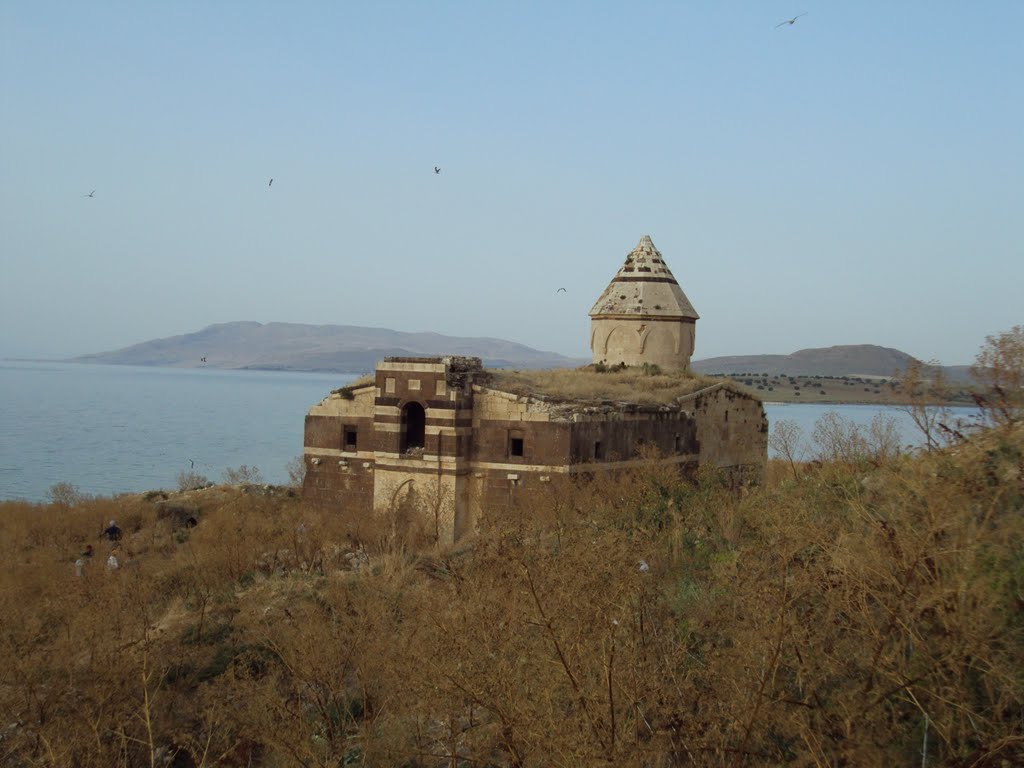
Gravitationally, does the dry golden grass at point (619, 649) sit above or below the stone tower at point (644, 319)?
below

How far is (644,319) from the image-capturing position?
22.4 meters

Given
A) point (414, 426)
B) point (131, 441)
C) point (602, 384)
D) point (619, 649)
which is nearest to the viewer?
point (619, 649)

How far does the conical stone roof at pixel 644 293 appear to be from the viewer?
2248 cm

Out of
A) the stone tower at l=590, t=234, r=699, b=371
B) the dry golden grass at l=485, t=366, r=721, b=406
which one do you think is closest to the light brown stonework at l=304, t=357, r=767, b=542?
the dry golden grass at l=485, t=366, r=721, b=406

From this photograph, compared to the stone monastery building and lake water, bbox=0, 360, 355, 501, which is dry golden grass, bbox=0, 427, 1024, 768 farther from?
lake water, bbox=0, 360, 355, 501

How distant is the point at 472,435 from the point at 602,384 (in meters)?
3.11

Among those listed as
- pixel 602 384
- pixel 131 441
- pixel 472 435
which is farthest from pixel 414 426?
pixel 131 441

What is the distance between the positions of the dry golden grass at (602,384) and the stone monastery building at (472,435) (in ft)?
0.14

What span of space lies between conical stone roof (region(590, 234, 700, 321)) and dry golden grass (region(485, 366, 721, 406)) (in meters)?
1.46

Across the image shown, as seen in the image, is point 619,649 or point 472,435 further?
point 472,435

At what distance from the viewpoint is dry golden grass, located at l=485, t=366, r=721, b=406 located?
18.2 m

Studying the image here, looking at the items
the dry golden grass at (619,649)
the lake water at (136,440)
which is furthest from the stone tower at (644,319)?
the dry golden grass at (619,649)

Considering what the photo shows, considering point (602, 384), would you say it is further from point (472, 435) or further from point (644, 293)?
point (644, 293)

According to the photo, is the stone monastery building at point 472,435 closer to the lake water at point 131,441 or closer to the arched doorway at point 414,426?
the arched doorway at point 414,426
